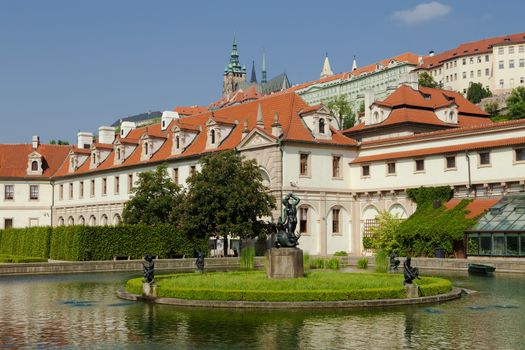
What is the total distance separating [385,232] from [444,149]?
7.58 meters

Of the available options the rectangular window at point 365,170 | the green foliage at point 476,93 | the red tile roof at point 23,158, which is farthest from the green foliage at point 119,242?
the green foliage at point 476,93

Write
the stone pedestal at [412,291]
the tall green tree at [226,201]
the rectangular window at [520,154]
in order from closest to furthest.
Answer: the stone pedestal at [412,291] → the rectangular window at [520,154] → the tall green tree at [226,201]

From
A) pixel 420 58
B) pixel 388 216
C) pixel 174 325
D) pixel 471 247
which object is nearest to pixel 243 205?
pixel 388 216

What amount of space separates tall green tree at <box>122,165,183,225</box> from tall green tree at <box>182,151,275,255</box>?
17.3ft

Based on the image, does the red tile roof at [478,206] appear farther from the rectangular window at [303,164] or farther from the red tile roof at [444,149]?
the rectangular window at [303,164]

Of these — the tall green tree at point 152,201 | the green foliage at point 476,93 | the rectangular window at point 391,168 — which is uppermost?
the green foliage at point 476,93

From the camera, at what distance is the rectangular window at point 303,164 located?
56044mm

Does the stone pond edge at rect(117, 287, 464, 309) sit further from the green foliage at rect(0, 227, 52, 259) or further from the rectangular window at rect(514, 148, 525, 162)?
the green foliage at rect(0, 227, 52, 259)

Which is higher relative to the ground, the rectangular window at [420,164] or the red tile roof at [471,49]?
the red tile roof at [471,49]

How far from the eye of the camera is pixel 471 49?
538ft

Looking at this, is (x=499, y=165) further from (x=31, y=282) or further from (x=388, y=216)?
(x=31, y=282)

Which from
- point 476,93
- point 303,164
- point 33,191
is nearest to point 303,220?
point 303,164

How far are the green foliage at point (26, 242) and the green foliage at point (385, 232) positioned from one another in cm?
2502

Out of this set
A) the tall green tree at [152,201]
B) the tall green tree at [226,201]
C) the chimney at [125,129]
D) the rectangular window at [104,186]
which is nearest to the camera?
the tall green tree at [226,201]
